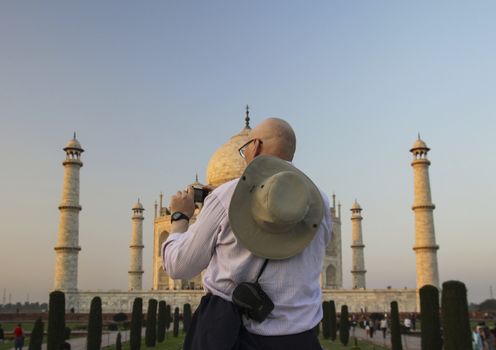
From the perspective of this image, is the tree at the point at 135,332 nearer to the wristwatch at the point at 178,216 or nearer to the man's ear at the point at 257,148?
the wristwatch at the point at 178,216

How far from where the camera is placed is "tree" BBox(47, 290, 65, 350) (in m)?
12.5

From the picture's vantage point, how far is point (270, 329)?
1.87m

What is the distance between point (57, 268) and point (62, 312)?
17879 millimetres

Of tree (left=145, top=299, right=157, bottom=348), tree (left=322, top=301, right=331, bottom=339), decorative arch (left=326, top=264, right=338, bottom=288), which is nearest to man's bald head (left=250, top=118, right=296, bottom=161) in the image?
tree (left=145, top=299, right=157, bottom=348)

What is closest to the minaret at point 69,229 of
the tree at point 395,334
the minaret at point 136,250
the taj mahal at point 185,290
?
the taj mahal at point 185,290

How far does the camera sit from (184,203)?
86.0 inches

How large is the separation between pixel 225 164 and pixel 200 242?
33.8 m

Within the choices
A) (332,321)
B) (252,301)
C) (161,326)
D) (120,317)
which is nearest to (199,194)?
(252,301)

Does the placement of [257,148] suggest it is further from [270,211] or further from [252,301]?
[252,301]

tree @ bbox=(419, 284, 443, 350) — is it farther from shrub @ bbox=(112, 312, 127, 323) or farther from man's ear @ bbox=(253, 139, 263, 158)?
shrub @ bbox=(112, 312, 127, 323)

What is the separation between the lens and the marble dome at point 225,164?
35.0 metres

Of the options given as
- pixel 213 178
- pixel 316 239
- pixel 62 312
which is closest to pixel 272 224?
pixel 316 239

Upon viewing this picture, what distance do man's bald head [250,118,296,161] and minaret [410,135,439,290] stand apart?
28.1 meters

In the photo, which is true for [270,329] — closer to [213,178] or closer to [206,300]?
[206,300]
